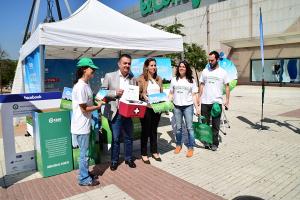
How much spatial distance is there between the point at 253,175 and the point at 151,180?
157 centimetres

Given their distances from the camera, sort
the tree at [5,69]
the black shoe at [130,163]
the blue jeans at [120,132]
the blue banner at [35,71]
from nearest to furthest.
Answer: the blue jeans at [120,132], the black shoe at [130,163], the blue banner at [35,71], the tree at [5,69]

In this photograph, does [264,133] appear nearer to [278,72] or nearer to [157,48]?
[157,48]

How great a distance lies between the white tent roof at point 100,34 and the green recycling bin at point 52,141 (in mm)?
1717

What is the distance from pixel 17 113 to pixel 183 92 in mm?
2814

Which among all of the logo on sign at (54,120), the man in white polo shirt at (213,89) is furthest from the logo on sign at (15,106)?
the man in white polo shirt at (213,89)

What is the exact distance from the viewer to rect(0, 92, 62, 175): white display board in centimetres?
419

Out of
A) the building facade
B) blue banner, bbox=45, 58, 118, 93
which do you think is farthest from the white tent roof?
the building facade

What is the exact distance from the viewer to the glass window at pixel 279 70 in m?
22.3

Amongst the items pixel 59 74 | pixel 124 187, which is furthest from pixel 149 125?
pixel 59 74

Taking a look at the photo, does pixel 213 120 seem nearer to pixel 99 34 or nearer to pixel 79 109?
pixel 79 109

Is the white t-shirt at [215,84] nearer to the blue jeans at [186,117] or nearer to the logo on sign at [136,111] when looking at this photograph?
the blue jeans at [186,117]

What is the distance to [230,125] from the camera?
313 inches

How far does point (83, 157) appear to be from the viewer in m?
3.77

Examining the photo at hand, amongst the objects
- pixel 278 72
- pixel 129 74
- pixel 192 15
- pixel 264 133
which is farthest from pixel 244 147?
pixel 192 15
